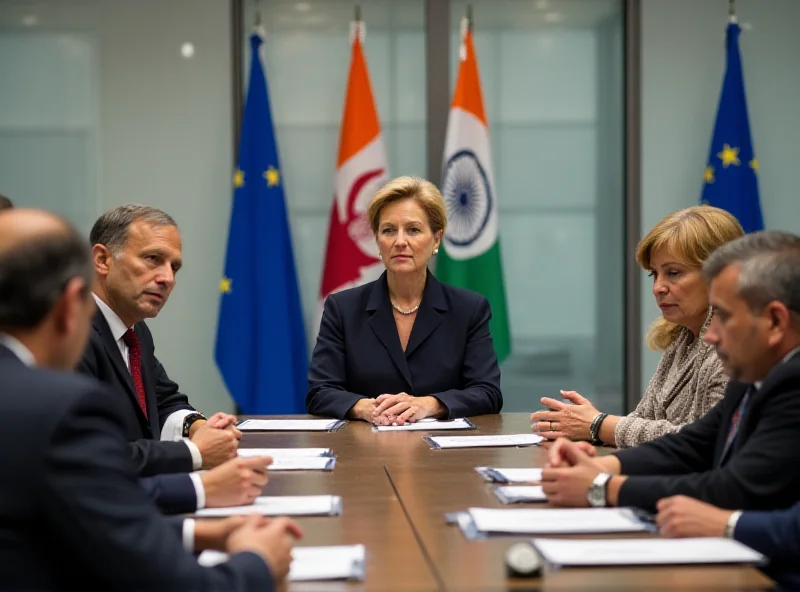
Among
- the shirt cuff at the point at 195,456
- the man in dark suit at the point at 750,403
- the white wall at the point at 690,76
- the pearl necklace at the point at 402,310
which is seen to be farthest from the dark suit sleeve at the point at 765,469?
the white wall at the point at 690,76

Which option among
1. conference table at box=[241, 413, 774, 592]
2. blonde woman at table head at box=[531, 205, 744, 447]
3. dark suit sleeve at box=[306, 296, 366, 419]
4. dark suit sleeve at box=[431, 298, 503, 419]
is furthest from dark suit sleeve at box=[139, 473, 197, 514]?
dark suit sleeve at box=[431, 298, 503, 419]

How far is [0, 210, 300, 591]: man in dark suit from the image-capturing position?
1392 mm

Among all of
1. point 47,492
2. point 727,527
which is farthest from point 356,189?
point 47,492

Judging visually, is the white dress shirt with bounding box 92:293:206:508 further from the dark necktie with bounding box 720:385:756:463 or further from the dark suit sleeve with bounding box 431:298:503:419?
the dark necktie with bounding box 720:385:756:463

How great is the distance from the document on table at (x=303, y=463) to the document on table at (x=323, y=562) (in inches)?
32.0

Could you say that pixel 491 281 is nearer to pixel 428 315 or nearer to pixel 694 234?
pixel 428 315

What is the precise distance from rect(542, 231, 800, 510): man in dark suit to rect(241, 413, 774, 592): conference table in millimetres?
216

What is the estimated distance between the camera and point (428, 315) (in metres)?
4.11

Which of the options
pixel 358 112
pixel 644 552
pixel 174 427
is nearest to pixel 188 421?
pixel 174 427

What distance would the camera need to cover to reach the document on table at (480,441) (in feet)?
10.1

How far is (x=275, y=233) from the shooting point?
609 cm

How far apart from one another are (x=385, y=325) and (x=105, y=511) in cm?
Result: 267

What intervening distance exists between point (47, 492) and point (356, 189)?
15.7ft

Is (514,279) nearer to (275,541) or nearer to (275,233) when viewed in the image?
(275,233)
